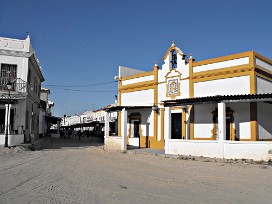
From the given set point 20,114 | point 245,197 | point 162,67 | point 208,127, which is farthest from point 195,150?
point 20,114

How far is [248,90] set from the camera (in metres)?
16.0

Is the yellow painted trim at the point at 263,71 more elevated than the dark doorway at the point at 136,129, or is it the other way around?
the yellow painted trim at the point at 263,71

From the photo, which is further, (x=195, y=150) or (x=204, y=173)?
(x=195, y=150)

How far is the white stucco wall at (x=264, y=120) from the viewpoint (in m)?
16.1

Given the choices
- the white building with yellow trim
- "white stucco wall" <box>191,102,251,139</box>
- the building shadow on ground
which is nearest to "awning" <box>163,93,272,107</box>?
the white building with yellow trim

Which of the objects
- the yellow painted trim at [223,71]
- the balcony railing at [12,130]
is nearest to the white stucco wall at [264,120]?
the yellow painted trim at [223,71]

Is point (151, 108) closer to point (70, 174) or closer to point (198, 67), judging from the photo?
point (198, 67)

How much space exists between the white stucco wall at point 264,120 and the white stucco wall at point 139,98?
Result: 25.9 feet

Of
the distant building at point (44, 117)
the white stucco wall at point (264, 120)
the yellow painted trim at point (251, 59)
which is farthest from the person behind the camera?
the distant building at point (44, 117)

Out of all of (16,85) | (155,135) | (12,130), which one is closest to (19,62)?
(16,85)

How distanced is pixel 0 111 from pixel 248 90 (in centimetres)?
1674

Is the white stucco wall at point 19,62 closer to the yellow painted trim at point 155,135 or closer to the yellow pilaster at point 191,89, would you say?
the yellow painted trim at point 155,135

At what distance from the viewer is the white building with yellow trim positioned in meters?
14.8

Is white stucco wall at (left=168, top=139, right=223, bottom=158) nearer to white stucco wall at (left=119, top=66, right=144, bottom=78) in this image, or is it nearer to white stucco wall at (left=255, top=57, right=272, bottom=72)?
white stucco wall at (left=255, top=57, right=272, bottom=72)
